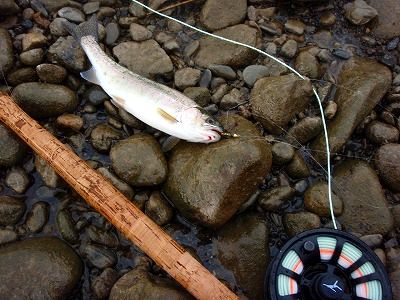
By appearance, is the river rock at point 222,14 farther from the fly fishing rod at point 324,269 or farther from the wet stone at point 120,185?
the fly fishing rod at point 324,269

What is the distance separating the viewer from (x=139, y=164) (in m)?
3.45

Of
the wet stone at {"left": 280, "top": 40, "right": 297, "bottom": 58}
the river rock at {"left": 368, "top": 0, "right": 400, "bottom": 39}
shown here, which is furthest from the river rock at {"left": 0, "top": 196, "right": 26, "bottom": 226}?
the river rock at {"left": 368, "top": 0, "right": 400, "bottom": 39}

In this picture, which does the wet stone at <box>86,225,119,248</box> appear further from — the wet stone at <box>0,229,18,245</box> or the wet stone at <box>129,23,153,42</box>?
the wet stone at <box>129,23,153,42</box>

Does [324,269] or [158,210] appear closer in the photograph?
[324,269]

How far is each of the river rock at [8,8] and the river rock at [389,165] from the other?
12.4 ft

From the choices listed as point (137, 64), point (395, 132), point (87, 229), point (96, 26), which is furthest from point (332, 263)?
point (96, 26)

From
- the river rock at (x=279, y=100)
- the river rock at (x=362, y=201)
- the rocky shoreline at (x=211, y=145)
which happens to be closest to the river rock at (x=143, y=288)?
the rocky shoreline at (x=211, y=145)

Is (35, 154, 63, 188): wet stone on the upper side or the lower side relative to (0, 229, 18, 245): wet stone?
upper

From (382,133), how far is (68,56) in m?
2.99

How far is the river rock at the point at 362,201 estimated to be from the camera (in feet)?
11.3

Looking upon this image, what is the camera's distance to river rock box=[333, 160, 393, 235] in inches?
135

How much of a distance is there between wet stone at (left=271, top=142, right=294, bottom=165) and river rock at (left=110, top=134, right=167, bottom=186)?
3.18ft

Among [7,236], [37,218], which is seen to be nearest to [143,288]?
[37,218]

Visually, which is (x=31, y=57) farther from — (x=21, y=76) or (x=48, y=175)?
(x=48, y=175)
